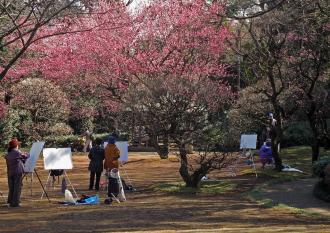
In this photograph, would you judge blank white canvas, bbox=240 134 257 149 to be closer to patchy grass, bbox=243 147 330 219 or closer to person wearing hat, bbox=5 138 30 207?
patchy grass, bbox=243 147 330 219

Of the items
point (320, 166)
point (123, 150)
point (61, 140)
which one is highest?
point (61, 140)

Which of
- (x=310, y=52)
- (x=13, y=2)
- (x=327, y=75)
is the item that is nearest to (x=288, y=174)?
(x=310, y=52)

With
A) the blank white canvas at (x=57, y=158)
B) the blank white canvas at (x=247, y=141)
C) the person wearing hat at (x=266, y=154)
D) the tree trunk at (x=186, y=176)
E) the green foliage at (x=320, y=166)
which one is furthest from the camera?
→ the person wearing hat at (x=266, y=154)

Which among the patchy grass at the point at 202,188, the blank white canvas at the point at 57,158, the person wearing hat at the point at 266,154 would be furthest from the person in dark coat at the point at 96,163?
the person wearing hat at the point at 266,154

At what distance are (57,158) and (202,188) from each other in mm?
4450

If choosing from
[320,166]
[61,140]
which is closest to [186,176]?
[320,166]

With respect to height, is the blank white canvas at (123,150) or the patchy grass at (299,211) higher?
the blank white canvas at (123,150)

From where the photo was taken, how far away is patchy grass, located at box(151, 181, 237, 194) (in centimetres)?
1680

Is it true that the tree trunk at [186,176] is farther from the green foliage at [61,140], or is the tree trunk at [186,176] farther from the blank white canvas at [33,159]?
the green foliage at [61,140]

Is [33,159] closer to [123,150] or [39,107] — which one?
[123,150]

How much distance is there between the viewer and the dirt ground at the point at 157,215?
10.7 m

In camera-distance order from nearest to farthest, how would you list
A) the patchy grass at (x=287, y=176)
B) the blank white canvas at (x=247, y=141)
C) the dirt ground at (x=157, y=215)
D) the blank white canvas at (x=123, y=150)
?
the dirt ground at (x=157, y=215), the patchy grass at (x=287, y=176), the blank white canvas at (x=123, y=150), the blank white canvas at (x=247, y=141)

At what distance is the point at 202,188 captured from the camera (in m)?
17.3

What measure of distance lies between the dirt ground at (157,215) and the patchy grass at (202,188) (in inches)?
12.2
